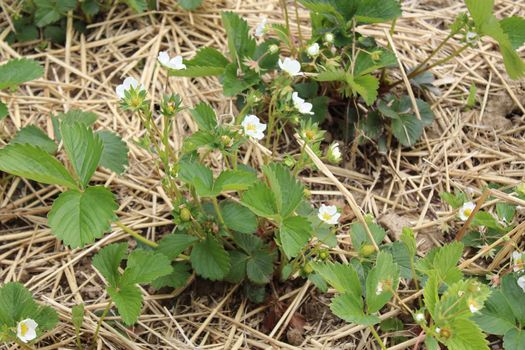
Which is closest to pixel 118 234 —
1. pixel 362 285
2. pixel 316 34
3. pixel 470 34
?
pixel 362 285

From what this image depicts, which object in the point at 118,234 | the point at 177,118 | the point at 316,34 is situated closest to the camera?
the point at 118,234

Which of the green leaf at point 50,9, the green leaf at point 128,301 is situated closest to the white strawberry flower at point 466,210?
the green leaf at point 128,301

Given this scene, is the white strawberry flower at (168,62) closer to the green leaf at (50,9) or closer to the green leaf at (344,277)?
the green leaf at (344,277)

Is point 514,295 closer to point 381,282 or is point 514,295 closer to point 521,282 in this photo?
point 521,282

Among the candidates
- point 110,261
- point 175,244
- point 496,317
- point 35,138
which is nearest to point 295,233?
point 175,244

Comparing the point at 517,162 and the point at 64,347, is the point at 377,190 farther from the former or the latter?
the point at 64,347

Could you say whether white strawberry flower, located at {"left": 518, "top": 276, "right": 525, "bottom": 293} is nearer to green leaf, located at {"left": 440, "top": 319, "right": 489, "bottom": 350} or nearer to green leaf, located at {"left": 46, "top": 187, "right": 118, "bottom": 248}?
green leaf, located at {"left": 440, "top": 319, "right": 489, "bottom": 350}
